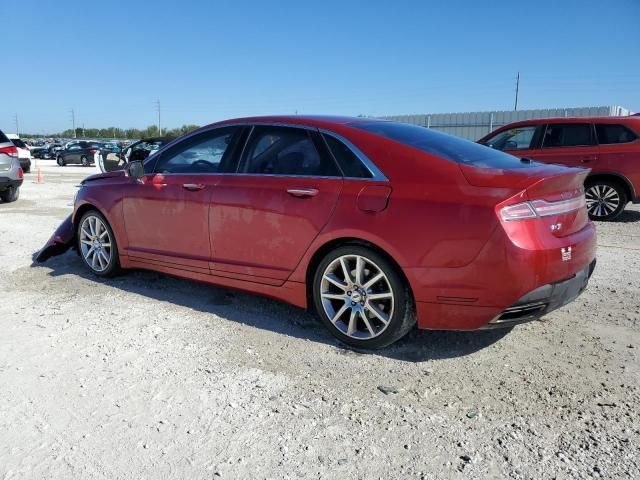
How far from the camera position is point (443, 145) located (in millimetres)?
3721

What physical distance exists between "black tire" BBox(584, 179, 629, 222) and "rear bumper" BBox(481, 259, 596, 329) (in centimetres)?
633

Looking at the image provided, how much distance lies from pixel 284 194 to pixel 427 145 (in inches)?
41.4

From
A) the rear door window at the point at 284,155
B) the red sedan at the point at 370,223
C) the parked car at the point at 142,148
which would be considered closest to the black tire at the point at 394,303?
the red sedan at the point at 370,223

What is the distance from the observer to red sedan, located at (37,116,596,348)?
3.08 metres

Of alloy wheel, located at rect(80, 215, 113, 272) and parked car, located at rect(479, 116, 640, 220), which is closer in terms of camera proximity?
alloy wheel, located at rect(80, 215, 113, 272)

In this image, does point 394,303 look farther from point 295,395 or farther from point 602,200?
point 602,200

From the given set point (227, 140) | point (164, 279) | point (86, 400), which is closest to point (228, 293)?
point (164, 279)

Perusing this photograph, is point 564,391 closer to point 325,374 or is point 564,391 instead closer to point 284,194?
point 325,374

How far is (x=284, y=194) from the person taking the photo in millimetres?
3816

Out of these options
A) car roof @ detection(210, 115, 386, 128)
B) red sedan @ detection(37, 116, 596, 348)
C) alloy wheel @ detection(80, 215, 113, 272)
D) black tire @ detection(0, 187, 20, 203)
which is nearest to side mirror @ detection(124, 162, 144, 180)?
red sedan @ detection(37, 116, 596, 348)

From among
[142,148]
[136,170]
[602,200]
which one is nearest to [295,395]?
[136,170]

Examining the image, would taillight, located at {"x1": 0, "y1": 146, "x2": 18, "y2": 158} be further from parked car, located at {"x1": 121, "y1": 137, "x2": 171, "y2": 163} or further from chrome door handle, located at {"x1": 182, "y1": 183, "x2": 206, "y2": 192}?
chrome door handle, located at {"x1": 182, "y1": 183, "x2": 206, "y2": 192}

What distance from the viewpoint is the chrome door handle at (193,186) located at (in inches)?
171

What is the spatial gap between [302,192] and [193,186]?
1.14 meters
